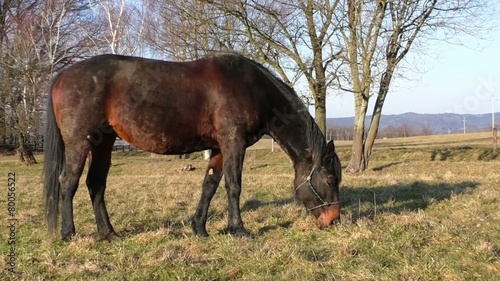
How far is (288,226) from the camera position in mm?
6406

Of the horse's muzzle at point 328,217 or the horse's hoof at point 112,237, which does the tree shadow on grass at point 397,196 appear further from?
the horse's hoof at point 112,237

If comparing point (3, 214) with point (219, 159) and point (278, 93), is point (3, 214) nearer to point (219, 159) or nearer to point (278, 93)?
point (219, 159)

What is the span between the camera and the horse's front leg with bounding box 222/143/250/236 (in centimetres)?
589

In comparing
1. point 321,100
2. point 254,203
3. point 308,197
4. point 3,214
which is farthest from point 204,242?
point 321,100

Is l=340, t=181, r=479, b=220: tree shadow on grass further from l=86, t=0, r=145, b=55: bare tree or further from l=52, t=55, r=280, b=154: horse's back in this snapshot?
l=86, t=0, r=145, b=55: bare tree

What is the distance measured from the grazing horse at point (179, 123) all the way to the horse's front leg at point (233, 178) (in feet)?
0.04

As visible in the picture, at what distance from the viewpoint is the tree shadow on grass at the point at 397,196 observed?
755 centimetres

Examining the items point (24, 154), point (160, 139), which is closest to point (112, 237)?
point (160, 139)

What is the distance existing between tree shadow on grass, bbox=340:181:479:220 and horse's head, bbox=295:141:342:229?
30.8 inches

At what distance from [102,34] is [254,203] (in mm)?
23571

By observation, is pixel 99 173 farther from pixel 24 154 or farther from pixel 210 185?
pixel 24 154

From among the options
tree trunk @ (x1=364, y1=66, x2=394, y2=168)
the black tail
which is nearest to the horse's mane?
the black tail

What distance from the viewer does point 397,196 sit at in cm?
891

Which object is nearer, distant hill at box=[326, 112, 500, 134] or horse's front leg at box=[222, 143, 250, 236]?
horse's front leg at box=[222, 143, 250, 236]
